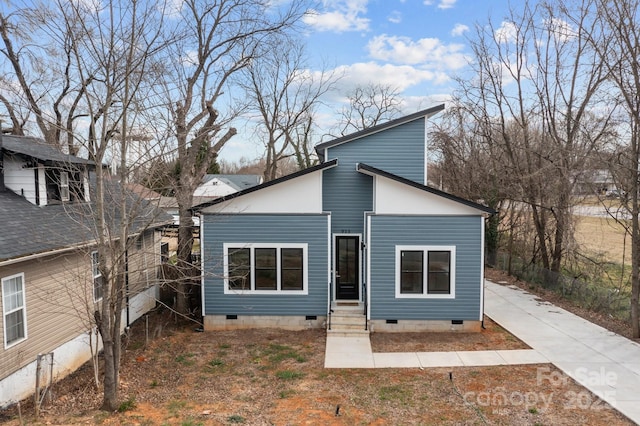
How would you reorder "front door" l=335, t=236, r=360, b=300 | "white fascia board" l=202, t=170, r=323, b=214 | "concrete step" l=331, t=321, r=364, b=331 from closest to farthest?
"concrete step" l=331, t=321, r=364, b=331
"white fascia board" l=202, t=170, r=323, b=214
"front door" l=335, t=236, r=360, b=300

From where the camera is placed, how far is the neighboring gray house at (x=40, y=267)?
7.62 m

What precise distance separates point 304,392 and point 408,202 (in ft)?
19.2

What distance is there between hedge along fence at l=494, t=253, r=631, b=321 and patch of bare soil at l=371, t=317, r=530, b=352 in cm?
409

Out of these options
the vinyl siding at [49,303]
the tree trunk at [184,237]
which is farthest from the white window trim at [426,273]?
the vinyl siding at [49,303]

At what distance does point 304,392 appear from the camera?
27.3ft

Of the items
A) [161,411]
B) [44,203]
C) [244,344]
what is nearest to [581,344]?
[244,344]

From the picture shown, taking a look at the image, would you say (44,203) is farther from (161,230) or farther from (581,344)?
(581,344)

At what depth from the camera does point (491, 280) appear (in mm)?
19328

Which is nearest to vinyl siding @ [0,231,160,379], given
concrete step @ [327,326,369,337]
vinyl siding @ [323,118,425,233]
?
concrete step @ [327,326,369,337]

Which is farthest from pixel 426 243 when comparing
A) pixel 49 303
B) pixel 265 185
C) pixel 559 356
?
pixel 49 303

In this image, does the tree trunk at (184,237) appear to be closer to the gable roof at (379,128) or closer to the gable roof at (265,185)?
the gable roof at (265,185)

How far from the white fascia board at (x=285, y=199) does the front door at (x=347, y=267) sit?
1.60 m

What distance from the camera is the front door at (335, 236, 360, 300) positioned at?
43.0 ft

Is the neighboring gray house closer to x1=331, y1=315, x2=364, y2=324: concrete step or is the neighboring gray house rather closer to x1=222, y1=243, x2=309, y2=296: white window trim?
→ x1=222, y1=243, x2=309, y2=296: white window trim
